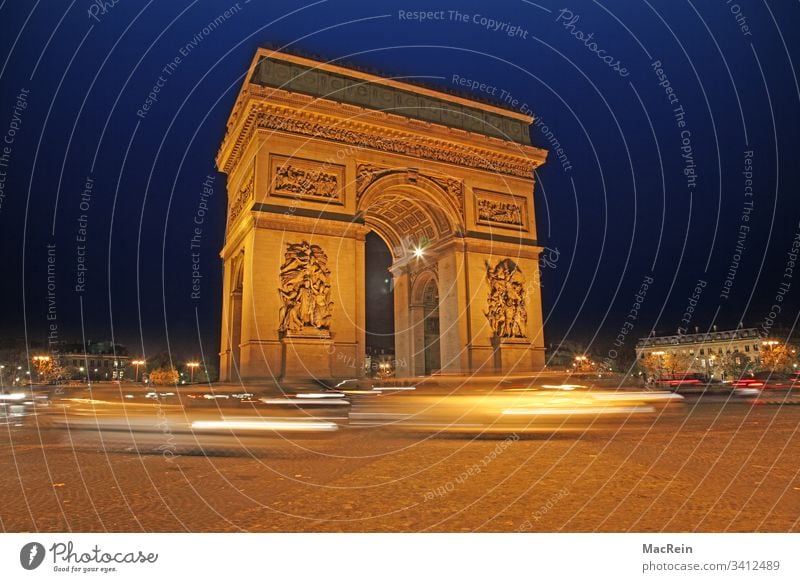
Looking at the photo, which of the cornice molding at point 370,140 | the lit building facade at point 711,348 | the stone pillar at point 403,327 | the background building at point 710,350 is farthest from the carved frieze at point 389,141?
the lit building facade at point 711,348

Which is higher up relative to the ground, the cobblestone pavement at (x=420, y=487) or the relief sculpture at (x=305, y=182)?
the relief sculpture at (x=305, y=182)

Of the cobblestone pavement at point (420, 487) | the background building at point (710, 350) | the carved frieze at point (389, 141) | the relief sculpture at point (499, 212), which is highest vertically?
the carved frieze at point (389, 141)

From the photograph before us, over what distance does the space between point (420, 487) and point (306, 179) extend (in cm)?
1851

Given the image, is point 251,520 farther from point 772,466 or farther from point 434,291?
point 434,291

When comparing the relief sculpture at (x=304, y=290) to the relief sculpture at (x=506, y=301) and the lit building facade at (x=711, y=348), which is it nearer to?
the relief sculpture at (x=506, y=301)

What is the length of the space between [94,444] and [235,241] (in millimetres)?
16233

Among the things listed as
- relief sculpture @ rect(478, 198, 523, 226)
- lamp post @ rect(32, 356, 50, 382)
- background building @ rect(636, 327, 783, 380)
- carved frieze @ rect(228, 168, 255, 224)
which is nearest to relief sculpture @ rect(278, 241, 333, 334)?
carved frieze @ rect(228, 168, 255, 224)

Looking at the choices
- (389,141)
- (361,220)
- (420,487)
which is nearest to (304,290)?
(361,220)

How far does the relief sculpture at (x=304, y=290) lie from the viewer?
67.0ft

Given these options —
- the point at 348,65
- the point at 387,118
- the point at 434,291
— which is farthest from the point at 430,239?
the point at 348,65

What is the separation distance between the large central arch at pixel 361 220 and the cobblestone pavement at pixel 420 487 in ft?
39.9

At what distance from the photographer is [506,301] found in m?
25.2

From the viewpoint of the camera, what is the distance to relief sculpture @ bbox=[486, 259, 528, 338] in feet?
81.6

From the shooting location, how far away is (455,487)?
→ 209 inches
